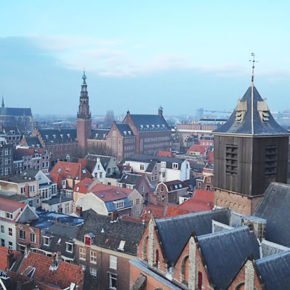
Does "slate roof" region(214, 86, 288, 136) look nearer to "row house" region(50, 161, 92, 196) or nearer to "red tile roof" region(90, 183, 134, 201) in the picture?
"red tile roof" region(90, 183, 134, 201)

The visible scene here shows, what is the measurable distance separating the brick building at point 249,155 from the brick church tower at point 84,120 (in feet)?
348

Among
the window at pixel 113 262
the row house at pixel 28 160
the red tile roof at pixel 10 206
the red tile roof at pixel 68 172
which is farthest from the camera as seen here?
the row house at pixel 28 160

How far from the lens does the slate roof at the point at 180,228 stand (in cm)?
2533

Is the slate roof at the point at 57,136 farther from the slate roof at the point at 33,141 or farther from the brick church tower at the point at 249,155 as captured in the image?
the brick church tower at the point at 249,155

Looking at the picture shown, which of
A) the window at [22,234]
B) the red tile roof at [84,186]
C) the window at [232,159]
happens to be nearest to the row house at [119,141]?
the red tile roof at [84,186]

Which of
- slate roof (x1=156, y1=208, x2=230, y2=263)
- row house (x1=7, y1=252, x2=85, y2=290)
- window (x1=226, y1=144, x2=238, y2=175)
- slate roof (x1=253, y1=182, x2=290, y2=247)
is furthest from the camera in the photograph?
row house (x1=7, y1=252, x2=85, y2=290)

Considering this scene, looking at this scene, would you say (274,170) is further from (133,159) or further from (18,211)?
(133,159)

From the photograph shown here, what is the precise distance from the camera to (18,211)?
4891 centimetres

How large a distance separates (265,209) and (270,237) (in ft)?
7.97

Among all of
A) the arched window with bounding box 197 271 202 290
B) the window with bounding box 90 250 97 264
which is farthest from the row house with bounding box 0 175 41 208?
the arched window with bounding box 197 271 202 290

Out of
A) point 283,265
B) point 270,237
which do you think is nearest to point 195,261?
point 283,265

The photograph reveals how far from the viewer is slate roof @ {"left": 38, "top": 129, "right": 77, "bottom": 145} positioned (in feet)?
419

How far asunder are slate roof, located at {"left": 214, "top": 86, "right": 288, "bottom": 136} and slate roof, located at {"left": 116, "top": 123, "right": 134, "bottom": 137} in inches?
3991

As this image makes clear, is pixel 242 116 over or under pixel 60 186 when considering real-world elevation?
over
